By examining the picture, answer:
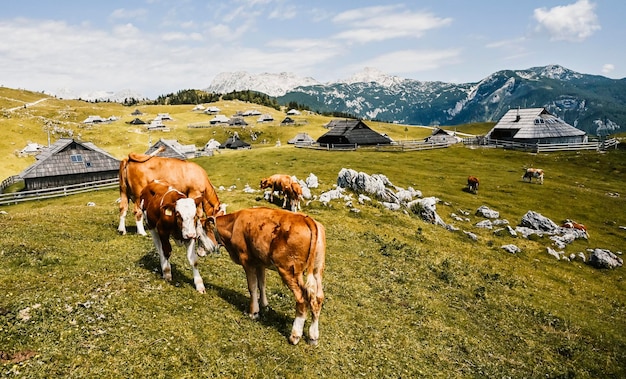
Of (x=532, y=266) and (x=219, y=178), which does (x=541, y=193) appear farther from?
(x=219, y=178)

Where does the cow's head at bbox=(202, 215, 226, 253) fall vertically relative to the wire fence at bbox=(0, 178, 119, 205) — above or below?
above

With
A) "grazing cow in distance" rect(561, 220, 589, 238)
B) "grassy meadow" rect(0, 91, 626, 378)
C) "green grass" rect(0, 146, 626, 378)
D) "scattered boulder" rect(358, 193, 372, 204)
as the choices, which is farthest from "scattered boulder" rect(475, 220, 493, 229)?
"scattered boulder" rect(358, 193, 372, 204)

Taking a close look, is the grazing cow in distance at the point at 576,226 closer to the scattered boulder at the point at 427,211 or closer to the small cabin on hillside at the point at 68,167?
the scattered boulder at the point at 427,211

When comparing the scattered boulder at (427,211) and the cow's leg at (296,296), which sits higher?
the cow's leg at (296,296)

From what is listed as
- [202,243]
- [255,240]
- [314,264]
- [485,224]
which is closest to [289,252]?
[314,264]

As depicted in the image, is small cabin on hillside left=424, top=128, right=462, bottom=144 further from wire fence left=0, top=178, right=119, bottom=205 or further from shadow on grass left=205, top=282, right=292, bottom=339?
shadow on grass left=205, top=282, right=292, bottom=339

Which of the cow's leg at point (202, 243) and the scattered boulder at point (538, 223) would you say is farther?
the scattered boulder at point (538, 223)

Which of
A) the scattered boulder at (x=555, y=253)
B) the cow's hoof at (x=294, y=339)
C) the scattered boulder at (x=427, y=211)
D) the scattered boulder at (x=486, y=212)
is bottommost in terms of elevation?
the scattered boulder at (x=555, y=253)

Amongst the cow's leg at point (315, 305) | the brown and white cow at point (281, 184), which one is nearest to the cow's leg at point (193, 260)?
the cow's leg at point (315, 305)

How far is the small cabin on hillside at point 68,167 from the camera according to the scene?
5778 centimetres

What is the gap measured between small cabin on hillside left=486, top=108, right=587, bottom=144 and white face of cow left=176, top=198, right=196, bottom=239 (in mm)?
86763

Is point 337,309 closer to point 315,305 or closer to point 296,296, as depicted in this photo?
point 315,305

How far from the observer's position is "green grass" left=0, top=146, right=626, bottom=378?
28.5 ft

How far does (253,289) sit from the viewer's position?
36.4 feet
